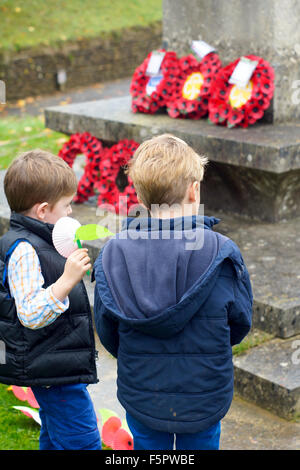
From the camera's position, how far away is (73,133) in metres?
5.44

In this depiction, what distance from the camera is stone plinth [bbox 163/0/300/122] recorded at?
14.8 ft

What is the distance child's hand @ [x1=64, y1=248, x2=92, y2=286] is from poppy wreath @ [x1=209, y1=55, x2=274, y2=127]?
8.24ft

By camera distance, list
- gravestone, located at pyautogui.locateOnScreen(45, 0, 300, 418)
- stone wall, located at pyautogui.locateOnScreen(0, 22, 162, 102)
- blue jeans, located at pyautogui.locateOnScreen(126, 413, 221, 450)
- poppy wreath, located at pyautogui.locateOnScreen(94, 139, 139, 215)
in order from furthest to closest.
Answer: stone wall, located at pyautogui.locateOnScreen(0, 22, 162, 102), poppy wreath, located at pyautogui.locateOnScreen(94, 139, 139, 215), gravestone, located at pyautogui.locateOnScreen(45, 0, 300, 418), blue jeans, located at pyautogui.locateOnScreen(126, 413, 221, 450)

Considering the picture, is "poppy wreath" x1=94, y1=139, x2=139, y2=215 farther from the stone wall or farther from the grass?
the stone wall

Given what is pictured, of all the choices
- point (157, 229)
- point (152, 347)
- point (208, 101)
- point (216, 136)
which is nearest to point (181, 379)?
point (152, 347)

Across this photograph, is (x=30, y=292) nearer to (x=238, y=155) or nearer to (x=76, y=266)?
(x=76, y=266)

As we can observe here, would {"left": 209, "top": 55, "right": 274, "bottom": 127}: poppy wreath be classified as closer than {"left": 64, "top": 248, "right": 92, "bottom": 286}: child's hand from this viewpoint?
No

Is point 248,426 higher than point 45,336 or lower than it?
lower

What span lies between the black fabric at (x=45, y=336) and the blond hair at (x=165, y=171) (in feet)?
1.48

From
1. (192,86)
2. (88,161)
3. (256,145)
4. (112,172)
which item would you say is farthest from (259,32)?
(88,161)

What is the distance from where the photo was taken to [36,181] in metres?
2.47

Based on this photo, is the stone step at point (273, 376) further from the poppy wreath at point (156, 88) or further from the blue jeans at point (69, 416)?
the poppy wreath at point (156, 88)

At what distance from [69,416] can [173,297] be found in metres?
0.72

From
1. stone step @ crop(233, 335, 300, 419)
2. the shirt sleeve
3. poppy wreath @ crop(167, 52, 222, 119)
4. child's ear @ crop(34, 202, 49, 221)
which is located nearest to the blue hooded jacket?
the shirt sleeve
